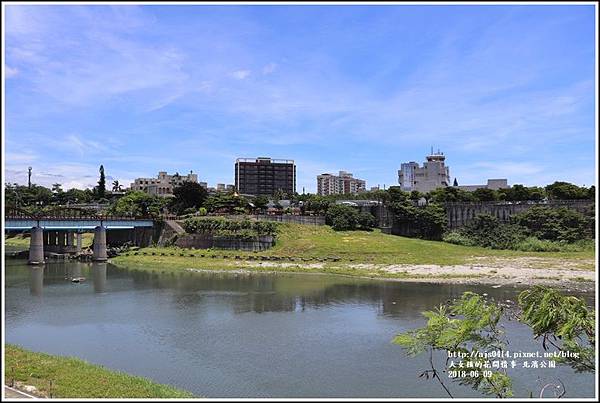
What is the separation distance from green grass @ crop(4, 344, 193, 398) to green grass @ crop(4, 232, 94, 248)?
64.2 m

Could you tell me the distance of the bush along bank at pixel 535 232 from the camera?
199 feet

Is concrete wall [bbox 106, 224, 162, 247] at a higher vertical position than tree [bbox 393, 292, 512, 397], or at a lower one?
higher

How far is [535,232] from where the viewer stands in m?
63.8

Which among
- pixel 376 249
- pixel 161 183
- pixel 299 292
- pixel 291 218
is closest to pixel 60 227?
pixel 291 218

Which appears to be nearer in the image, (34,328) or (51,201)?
(34,328)

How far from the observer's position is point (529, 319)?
1520 cm

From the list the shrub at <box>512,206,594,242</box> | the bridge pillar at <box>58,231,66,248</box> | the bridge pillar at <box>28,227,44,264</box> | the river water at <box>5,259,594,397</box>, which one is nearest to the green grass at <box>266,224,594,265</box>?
the shrub at <box>512,206,594,242</box>

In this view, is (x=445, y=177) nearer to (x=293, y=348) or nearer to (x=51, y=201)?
(x=51, y=201)

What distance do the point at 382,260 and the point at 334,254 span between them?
19.8 ft

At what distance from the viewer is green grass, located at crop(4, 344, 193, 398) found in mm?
15414

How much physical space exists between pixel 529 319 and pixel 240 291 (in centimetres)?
2862

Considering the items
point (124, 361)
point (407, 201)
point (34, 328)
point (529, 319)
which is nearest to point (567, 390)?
point (529, 319)

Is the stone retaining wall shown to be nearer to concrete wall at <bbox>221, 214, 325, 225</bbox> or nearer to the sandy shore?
the sandy shore

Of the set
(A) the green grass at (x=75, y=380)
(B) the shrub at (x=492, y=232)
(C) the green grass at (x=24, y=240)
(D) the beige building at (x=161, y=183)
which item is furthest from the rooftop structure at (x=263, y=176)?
(A) the green grass at (x=75, y=380)
